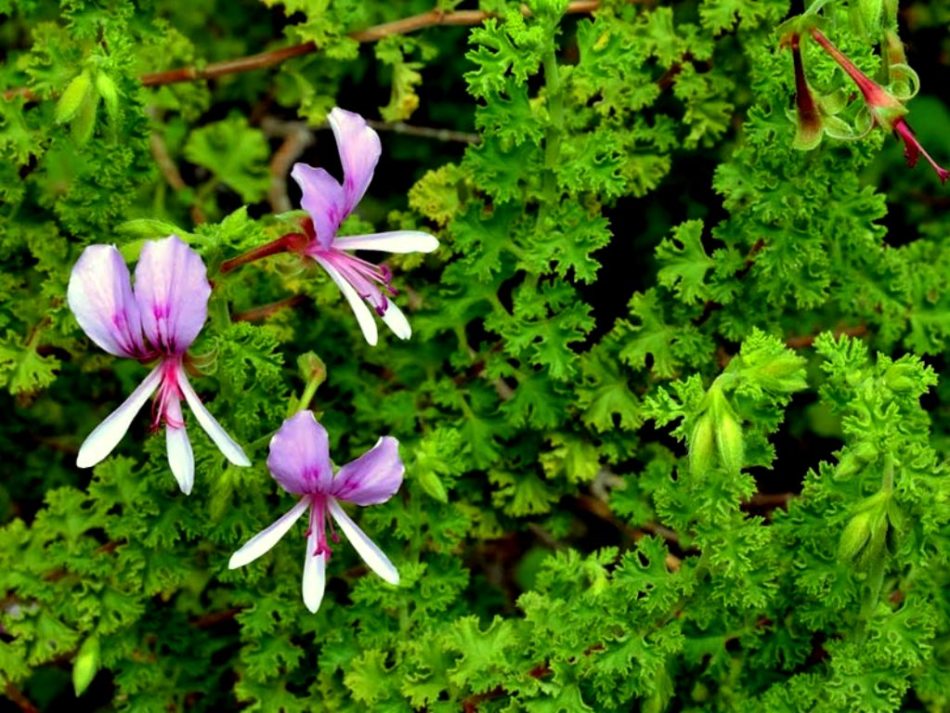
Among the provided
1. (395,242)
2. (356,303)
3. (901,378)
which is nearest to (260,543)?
(356,303)

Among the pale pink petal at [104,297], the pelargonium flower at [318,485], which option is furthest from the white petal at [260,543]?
the pale pink petal at [104,297]

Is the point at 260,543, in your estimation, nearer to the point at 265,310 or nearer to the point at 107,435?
the point at 107,435

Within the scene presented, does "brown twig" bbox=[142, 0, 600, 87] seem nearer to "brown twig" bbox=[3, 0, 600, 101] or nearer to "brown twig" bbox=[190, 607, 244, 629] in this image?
"brown twig" bbox=[3, 0, 600, 101]

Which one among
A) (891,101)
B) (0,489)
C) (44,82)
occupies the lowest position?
(0,489)

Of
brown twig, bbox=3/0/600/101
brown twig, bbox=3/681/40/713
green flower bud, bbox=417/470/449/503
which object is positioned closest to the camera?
green flower bud, bbox=417/470/449/503

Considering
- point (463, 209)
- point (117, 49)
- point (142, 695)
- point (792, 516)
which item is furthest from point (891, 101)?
point (142, 695)

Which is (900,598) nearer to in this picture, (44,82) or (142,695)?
(142,695)

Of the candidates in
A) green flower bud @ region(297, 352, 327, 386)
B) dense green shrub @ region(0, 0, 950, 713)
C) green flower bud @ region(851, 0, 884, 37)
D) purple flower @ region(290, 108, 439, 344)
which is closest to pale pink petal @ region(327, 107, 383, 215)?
purple flower @ region(290, 108, 439, 344)
